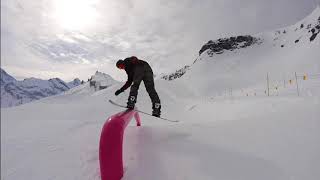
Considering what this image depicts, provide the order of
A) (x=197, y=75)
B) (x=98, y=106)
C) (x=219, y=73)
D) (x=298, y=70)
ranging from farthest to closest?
(x=197, y=75) < (x=219, y=73) < (x=298, y=70) < (x=98, y=106)

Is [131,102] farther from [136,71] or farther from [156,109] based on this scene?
[156,109]

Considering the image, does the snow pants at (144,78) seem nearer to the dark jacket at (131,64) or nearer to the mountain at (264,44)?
the dark jacket at (131,64)

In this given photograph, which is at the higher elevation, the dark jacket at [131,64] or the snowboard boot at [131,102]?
the dark jacket at [131,64]

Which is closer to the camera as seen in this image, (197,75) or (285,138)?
(285,138)

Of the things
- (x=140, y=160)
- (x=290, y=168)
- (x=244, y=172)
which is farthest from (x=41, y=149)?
(x=290, y=168)

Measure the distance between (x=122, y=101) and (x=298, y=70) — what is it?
49539 mm

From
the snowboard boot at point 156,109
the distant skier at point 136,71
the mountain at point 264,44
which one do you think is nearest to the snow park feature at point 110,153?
the distant skier at point 136,71

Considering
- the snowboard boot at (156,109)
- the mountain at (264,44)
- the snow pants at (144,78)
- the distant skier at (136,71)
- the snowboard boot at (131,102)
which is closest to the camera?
the snowboard boot at (131,102)

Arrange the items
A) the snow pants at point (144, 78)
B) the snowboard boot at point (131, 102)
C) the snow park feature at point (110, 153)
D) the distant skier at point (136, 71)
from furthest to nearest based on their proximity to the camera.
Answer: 1. the distant skier at point (136, 71)
2. the snow pants at point (144, 78)
3. the snowboard boot at point (131, 102)
4. the snow park feature at point (110, 153)

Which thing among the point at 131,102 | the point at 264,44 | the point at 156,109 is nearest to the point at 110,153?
the point at 131,102

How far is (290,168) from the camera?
395cm

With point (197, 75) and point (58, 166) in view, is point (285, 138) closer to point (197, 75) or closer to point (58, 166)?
point (58, 166)

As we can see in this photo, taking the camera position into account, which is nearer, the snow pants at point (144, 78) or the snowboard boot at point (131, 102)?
the snowboard boot at point (131, 102)

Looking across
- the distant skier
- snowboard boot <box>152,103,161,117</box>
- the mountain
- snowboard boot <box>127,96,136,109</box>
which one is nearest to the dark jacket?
the distant skier
